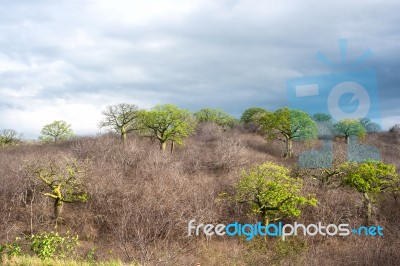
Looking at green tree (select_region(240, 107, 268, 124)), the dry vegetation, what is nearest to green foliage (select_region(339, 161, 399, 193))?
the dry vegetation

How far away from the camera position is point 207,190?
3184 cm

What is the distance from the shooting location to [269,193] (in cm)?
2650

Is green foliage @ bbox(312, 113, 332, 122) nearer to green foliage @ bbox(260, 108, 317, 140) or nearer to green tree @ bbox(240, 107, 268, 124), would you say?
green tree @ bbox(240, 107, 268, 124)

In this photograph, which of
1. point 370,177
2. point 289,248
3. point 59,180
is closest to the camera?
point 59,180

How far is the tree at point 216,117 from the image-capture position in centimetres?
7188

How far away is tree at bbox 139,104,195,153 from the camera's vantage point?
44000 millimetres

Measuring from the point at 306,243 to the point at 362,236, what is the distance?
15.0ft

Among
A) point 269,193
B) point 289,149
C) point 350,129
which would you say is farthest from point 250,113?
point 269,193

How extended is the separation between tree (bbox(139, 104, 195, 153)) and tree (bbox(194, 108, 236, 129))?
2547 centimetres

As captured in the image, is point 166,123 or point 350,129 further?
point 350,129

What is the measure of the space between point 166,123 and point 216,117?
29.1m

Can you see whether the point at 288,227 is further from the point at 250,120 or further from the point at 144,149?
the point at 250,120

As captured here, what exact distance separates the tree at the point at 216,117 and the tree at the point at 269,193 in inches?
1700

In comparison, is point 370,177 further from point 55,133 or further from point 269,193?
point 55,133
